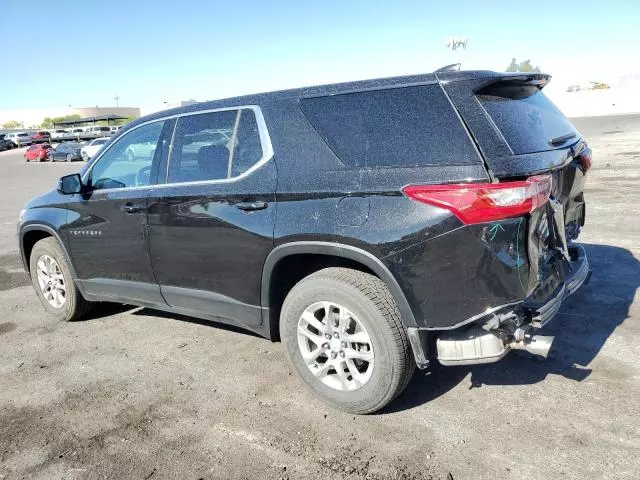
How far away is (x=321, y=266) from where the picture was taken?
11.5 feet

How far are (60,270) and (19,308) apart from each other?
106 cm

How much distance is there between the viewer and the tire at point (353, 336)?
3.09 metres

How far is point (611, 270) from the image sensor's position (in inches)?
227

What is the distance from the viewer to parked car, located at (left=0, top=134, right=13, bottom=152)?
58.4 m

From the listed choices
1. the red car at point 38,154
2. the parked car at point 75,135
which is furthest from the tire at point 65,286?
the parked car at point 75,135

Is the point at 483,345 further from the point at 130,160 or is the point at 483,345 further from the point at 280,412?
the point at 130,160

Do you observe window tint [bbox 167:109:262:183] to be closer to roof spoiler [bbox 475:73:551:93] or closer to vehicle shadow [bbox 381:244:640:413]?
roof spoiler [bbox 475:73:551:93]

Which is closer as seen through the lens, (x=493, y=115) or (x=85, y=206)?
(x=493, y=115)

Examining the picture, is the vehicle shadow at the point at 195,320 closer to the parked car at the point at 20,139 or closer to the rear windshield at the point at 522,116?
the rear windshield at the point at 522,116

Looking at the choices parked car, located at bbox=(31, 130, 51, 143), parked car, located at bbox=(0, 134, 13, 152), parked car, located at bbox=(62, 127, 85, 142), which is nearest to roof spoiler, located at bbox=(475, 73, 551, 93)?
parked car, located at bbox=(62, 127, 85, 142)

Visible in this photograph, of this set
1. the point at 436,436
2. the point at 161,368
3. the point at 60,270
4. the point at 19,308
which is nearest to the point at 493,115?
the point at 436,436

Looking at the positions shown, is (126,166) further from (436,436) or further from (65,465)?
(436,436)

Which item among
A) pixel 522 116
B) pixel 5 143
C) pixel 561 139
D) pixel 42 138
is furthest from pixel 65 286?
pixel 5 143

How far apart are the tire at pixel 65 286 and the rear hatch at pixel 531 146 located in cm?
386
